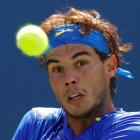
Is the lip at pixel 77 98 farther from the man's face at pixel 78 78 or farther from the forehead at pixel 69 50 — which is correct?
the forehead at pixel 69 50

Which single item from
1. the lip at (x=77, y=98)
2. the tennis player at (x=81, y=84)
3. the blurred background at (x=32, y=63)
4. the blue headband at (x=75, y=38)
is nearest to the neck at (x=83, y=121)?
the tennis player at (x=81, y=84)

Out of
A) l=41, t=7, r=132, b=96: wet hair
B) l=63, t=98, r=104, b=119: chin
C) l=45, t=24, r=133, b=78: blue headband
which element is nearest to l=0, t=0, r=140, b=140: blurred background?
l=41, t=7, r=132, b=96: wet hair

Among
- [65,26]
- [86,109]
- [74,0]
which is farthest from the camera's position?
[74,0]

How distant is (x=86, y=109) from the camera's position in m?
2.10

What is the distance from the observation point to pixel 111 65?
7.63 ft

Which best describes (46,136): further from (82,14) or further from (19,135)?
(82,14)

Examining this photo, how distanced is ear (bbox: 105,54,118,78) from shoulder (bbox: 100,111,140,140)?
247 millimetres

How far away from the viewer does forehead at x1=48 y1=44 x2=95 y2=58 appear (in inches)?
85.5

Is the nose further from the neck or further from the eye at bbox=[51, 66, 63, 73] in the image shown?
the neck

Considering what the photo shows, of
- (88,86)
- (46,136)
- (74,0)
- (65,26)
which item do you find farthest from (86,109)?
(74,0)

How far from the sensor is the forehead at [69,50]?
2.17 metres

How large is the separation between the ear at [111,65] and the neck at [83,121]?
0.14 m

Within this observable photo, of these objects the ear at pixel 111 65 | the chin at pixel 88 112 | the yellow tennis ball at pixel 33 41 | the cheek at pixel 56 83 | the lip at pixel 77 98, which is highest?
the yellow tennis ball at pixel 33 41

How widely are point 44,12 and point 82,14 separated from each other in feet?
4.89
